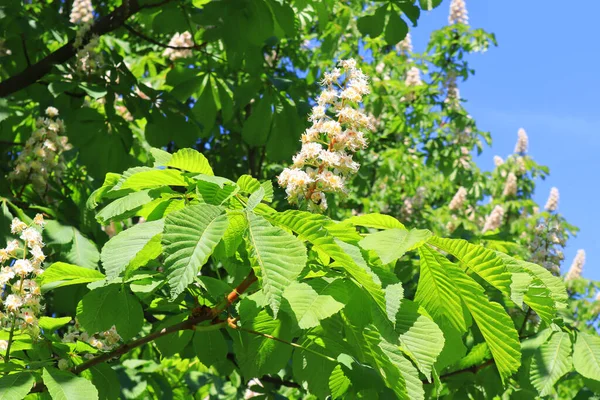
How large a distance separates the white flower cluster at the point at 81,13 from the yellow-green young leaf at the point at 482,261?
3.17 meters

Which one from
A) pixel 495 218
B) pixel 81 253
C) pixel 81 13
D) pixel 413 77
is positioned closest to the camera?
pixel 81 253

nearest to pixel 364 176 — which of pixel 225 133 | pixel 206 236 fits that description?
pixel 225 133

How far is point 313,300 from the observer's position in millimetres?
1183

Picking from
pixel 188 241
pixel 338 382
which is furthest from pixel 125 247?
pixel 338 382

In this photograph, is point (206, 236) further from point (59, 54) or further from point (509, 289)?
point (59, 54)

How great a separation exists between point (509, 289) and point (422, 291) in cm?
16

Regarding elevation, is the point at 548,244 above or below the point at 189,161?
above

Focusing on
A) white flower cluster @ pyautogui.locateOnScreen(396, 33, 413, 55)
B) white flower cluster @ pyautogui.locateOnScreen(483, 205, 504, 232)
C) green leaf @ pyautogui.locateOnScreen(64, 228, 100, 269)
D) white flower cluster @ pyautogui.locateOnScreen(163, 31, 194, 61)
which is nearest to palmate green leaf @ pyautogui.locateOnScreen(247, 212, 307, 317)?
green leaf @ pyautogui.locateOnScreen(64, 228, 100, 269)

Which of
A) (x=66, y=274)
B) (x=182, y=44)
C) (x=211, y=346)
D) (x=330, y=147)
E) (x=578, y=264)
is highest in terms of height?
(x=578, y=264)

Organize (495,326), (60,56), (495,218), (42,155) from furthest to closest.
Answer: (495,218)
(60,56)
(42,155)
(495,326)

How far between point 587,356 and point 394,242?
39.3 inches

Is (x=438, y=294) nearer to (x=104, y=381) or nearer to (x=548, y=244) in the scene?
(x=104, y=381)

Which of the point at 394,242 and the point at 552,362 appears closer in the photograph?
the point at 394,242

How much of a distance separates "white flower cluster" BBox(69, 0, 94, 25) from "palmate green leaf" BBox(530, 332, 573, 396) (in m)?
3.02
